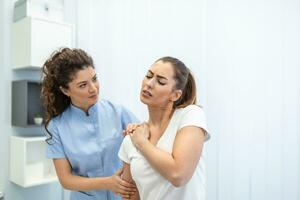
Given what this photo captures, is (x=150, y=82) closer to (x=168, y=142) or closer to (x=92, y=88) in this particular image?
(x=168, y=142)

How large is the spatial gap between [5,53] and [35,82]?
273 mm

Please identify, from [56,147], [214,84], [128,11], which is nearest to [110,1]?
[128,11]

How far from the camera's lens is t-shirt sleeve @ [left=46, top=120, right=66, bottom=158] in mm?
1398

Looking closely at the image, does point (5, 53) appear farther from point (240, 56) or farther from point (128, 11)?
point (240, 56)

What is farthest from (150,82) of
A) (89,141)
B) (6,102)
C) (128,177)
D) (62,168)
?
(6,102)

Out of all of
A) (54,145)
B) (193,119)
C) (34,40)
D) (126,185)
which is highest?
(34,40)

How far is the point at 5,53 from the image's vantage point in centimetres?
212

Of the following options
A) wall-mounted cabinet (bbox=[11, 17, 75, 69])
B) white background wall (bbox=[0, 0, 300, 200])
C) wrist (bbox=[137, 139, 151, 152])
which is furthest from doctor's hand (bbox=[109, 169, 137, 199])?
wall-mounted cabinet (bbox=[11, 17, 75, 69])

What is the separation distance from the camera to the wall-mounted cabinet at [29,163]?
6.59 feet

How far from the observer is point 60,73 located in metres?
1.37

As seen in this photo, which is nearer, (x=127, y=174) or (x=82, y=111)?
(x=127, y=174)

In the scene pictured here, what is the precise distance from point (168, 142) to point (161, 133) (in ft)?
0.27

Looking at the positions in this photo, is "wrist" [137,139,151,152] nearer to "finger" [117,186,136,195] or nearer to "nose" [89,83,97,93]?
"finger" [117,186,136,195]

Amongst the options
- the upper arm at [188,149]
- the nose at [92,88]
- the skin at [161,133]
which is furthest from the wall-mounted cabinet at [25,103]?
the upper arm at [188,149]
